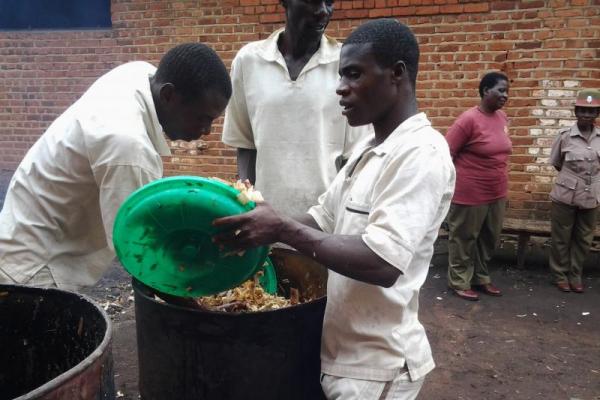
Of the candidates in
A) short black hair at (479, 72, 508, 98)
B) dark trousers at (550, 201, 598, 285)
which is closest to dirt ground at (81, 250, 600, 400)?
dark trousers at (550, 201, 598, 285)

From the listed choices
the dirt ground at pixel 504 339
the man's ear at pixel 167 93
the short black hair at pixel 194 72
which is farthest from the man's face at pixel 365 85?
the dirt ground at pixel 504 339

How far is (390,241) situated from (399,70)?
0.58 m

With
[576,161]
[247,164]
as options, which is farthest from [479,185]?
[247,164]

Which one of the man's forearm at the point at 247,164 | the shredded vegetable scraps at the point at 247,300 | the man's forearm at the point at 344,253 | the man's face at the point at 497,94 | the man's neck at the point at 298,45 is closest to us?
the man's forearm at the point at 344,253

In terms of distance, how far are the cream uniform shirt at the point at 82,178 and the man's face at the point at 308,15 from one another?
0.92 metres

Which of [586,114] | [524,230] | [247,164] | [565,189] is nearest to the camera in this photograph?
[247,164]

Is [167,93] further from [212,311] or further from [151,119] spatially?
[212,311]

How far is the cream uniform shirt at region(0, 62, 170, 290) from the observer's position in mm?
1853

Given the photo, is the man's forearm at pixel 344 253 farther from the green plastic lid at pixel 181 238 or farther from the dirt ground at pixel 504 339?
the dirt ground at pixel 504 339

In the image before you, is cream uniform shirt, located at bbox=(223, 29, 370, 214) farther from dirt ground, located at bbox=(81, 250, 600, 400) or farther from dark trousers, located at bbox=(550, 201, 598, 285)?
dark trousers, located at bbox=(550, 201, 598, 285)

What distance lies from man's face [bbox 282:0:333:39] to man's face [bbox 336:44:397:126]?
3.54 feet

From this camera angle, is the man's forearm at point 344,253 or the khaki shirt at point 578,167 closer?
the man's forearm at point 344,253

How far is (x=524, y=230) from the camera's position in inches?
247

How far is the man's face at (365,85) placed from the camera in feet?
5.70
